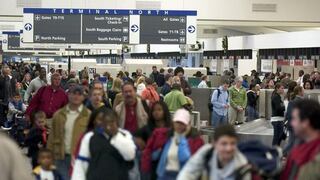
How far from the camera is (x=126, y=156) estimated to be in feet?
21.6

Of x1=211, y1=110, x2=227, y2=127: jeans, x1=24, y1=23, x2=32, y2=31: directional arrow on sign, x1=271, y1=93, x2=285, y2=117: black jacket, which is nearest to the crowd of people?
x1=271, y1=93, x2=285, y2=117: black jacket

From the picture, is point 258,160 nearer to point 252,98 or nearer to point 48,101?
point 48,101

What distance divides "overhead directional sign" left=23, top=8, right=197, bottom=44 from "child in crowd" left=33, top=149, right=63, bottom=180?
16765mm

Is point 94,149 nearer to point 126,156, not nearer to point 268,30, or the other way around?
point 126,156

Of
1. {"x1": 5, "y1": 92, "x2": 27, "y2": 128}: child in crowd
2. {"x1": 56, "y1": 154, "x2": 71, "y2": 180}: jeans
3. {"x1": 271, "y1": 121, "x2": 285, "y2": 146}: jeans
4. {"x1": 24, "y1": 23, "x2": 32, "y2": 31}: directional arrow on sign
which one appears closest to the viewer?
{"x1": 56, "y1": 154, "x2": 71, "y2": 180}: jeans

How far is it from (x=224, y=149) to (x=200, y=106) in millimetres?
15351

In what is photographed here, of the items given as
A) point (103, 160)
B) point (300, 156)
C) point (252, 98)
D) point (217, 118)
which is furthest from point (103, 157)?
point (252, 98)

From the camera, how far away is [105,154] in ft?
21.3

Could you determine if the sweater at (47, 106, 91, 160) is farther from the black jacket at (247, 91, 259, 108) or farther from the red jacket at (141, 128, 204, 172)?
the black jacket at (247, 91, 259, 108)

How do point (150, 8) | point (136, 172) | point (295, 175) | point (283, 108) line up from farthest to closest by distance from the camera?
point (150, 8), point (283, 108), point (136, 172), point (295, 175)

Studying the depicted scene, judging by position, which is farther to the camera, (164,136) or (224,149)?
(164,136)

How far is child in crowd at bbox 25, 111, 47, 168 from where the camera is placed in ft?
31.3

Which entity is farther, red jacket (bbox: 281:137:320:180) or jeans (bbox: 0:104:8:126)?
jeans (bbox: 0:104:8:126)

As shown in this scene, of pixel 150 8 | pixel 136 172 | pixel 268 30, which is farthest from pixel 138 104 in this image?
pixel 268 30
